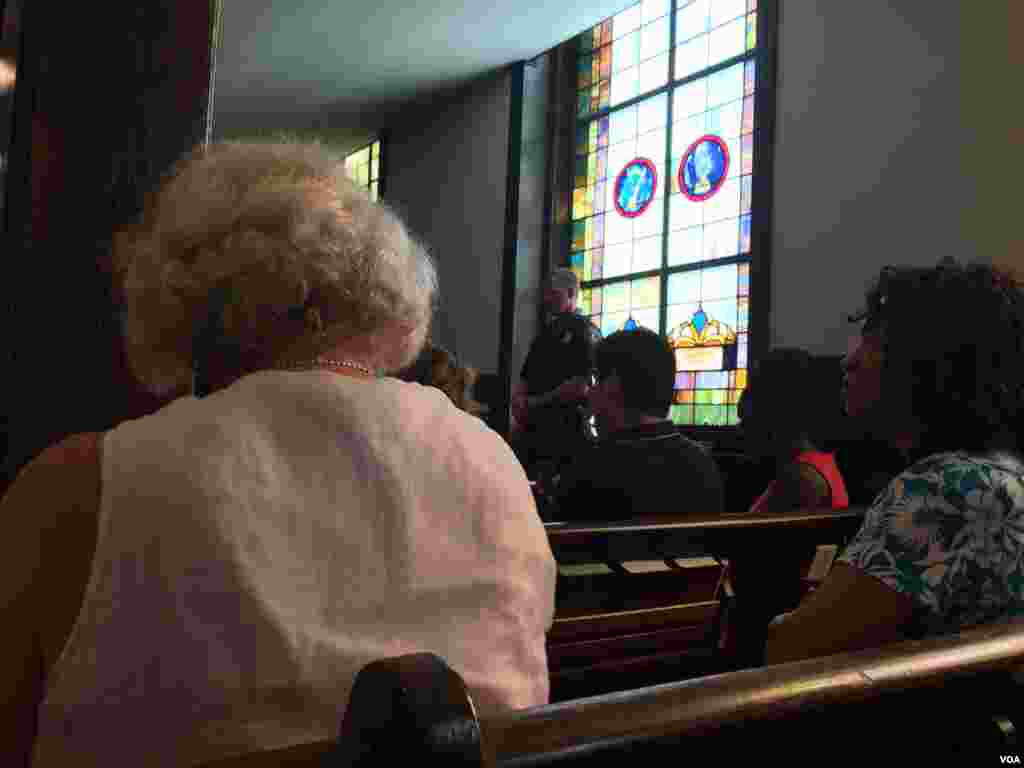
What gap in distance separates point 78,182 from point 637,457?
1545 millimetres

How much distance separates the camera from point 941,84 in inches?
198

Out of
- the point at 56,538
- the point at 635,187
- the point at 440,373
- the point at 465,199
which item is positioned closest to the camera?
the point at 56,538

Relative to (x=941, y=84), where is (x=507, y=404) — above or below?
below

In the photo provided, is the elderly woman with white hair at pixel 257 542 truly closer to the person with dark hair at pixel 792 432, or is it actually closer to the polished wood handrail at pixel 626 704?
the polished wood handrail at pixel 626 704

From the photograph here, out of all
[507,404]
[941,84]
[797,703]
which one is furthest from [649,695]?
[507,404]

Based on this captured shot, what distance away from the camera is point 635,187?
7422 mm

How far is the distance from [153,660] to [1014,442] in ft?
4.59

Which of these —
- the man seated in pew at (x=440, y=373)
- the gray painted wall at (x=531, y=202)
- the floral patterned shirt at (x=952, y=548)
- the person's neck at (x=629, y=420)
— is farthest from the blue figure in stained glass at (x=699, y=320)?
the floral patterned shirt at (x=952, y=548)

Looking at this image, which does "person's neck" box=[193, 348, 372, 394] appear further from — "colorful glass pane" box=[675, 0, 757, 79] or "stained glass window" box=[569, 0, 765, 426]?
"colorful glass pane" box=[675, 0, 757, 79]

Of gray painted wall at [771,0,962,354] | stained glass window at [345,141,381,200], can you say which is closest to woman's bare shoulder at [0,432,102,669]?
gray painted wall at [771,0,962,354]

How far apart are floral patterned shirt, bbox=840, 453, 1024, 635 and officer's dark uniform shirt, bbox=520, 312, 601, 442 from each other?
168 inches

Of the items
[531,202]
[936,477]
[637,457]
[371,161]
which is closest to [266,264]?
[936,477]

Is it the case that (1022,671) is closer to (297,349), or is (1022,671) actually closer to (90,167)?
(297,349)

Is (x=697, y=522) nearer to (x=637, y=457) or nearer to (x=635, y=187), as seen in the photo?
(x=637, y=457)
